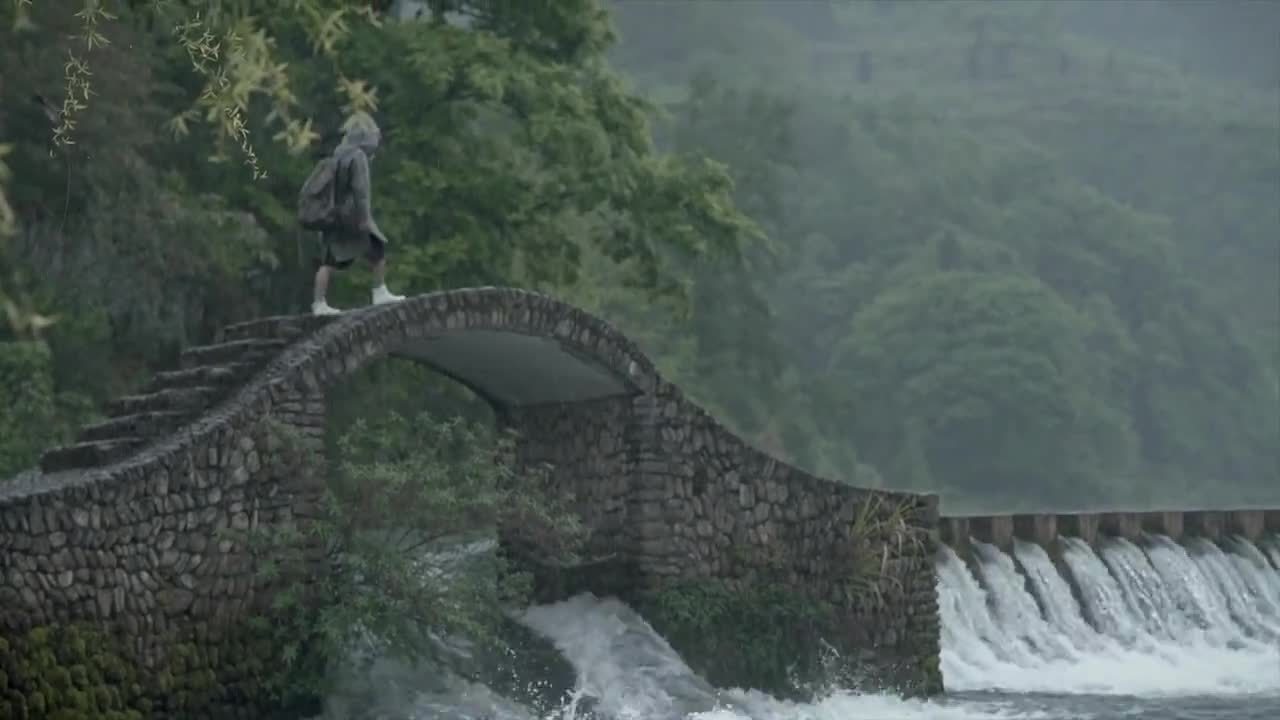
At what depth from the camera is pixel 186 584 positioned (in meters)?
17.8

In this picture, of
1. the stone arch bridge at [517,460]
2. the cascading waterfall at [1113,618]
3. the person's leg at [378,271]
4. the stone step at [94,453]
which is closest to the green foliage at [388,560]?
the stone arch bridge at [517,460]

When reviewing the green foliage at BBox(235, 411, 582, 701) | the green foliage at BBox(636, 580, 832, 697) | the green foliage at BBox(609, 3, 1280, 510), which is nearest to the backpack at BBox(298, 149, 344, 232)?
the green foliage at BBox(235, 411, 582, 701)

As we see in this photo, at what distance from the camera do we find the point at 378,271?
20172mm

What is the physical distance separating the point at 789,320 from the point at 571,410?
5148 centimetres

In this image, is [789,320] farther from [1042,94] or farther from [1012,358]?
[1042,94]

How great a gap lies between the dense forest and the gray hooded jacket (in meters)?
1.43

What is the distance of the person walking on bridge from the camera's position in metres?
20.1

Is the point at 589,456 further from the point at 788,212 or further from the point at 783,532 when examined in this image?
the point at 788,212

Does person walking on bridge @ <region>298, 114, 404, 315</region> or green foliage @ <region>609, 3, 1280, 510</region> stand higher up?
green foliage @ <region>609, 3, 1280, 510</region>

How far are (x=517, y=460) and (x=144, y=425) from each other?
5.30 m

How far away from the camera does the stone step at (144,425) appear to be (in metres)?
18.7

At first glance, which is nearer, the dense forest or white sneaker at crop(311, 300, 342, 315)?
white sneaker at crop(311, 300, 342, 315)

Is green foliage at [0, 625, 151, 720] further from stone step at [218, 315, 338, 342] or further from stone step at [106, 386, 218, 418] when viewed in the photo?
stone step at [218, 315, 338, 342]

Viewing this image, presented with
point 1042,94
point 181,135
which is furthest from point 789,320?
point 181,135
